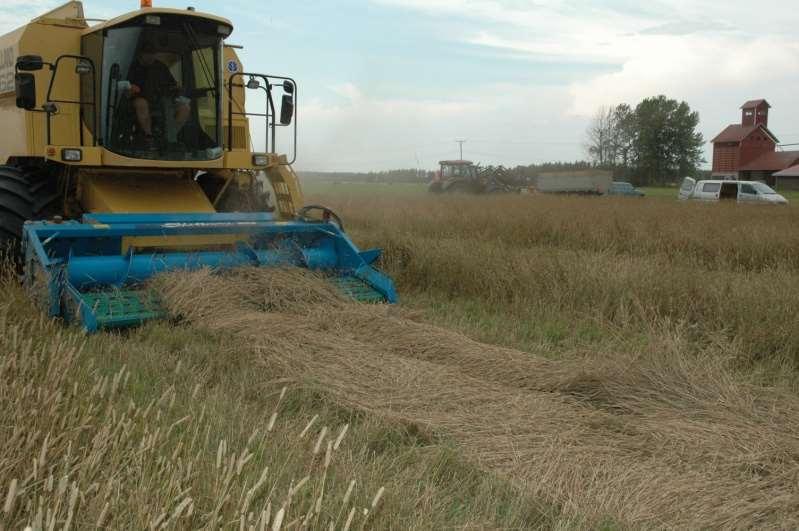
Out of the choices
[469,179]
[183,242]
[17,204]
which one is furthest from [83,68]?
[469,179]

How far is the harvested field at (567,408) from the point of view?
9.36 feet

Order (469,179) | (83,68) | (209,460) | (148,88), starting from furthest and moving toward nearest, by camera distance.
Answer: (469,179) → (148,88) → (83,68) → (209,460)

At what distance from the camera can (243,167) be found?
705 cm

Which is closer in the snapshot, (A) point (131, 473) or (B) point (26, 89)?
(A) point (131, 473)

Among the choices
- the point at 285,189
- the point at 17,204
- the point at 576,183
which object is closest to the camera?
the point at 17,204

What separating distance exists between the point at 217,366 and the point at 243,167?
3.14 m

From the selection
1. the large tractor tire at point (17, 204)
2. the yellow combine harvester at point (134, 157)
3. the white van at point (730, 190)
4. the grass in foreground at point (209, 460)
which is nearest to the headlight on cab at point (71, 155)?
the yellow combine harvester at point (134, 157)

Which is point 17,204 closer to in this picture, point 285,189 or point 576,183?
point 285,189

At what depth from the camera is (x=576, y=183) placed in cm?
3781

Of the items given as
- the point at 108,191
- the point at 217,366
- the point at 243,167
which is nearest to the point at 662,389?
the point at 217,366

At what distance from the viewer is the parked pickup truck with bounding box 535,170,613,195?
3697cm

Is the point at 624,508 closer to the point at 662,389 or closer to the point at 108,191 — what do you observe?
the point at 662,389

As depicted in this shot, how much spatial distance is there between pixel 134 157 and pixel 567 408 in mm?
4478

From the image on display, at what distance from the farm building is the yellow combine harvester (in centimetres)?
5576
